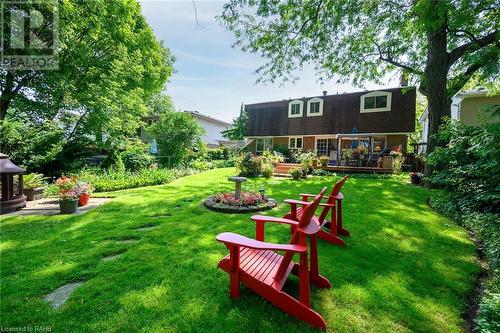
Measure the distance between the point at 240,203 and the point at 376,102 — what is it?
16859 mm

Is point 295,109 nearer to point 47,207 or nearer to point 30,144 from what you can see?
point 30,144

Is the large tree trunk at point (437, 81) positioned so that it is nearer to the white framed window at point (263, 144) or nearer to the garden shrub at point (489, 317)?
the garden shrub at point (489, 317)

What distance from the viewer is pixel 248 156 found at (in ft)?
43.4

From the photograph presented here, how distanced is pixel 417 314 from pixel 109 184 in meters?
10.2

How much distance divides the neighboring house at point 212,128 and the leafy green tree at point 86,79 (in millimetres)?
13369

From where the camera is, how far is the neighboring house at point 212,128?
1112 inches

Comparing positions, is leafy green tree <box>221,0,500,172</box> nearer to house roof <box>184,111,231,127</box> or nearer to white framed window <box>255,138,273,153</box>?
white framed window <box>255,138,273,153</box>

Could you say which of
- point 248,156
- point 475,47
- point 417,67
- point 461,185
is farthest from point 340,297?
point 417,67

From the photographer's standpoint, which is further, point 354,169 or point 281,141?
point 281,141

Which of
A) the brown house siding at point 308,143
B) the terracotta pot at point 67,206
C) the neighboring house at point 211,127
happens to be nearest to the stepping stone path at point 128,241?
the terracotta pot at point 67,206

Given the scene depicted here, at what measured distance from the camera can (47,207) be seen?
6.45 m

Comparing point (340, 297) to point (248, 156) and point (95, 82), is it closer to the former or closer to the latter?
point (248, 156)

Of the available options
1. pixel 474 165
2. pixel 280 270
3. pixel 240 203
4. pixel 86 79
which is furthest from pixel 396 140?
pixel 86 79

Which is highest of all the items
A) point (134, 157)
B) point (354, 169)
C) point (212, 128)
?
point (212, 128)
